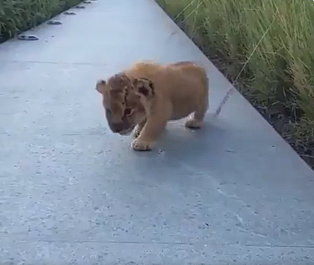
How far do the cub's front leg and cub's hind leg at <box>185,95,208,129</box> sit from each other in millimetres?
399

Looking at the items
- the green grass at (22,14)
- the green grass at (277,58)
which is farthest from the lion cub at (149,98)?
the green grass at (22,14)

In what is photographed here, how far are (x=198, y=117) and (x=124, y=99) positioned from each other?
2.21 ft

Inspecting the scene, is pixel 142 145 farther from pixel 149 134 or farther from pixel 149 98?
pixel 149 98

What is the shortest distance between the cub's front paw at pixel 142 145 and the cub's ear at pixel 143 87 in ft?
0.77

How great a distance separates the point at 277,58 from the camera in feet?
14.8

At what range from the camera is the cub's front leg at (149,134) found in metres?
3.64

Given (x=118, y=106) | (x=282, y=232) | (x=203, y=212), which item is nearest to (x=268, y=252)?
(x=282, y=232)

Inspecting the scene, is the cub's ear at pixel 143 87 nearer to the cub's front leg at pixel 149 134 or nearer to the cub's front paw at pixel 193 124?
the cub's front leg at pixel 149 134

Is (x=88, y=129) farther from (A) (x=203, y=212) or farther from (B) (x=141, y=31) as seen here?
(B) (x=141, y=31)

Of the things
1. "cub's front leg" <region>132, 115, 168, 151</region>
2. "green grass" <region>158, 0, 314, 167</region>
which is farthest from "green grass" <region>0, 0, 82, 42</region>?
"cub's front leg" <region>132, 115, 168, 151</region>

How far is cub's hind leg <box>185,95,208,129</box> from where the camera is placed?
404cm

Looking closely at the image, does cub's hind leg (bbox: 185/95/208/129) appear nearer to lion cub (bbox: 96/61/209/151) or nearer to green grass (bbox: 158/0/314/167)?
lion cub (bbox: 96/61/209/151)

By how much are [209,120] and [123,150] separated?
787 mm

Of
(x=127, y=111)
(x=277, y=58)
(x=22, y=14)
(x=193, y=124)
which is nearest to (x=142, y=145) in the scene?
(x=127, y=111)
